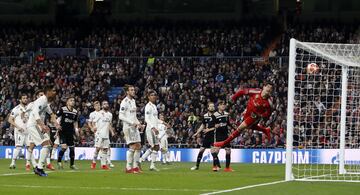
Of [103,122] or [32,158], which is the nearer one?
[32,158]

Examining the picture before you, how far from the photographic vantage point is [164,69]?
152 feet

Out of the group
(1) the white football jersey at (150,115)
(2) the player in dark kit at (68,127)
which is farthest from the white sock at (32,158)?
(1) the white football jersey at (150,115)

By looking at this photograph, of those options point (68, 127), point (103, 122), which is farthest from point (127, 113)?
point (103, 122)

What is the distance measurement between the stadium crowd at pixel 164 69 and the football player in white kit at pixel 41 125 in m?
17.2

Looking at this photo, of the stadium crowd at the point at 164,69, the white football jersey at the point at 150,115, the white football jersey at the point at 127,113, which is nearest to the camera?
the white football jersey at the point at 127,113

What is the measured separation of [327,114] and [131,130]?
926 cm

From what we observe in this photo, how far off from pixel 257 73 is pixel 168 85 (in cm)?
490

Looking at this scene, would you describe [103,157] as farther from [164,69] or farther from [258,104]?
[164,69]

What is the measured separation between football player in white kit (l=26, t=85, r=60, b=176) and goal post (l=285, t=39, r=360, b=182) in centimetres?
611

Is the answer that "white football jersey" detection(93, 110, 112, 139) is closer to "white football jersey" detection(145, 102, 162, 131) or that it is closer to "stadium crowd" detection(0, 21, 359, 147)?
"white football jersey" detection(145, 102, 162, 131)

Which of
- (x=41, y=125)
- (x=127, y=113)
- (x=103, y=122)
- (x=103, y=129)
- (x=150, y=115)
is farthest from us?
(x=103, y=122)

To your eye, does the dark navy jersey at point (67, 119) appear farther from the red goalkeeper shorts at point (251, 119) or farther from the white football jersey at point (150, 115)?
the red goalkeeper shorts at point (251, 119)

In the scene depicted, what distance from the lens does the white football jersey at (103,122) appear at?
93.6 feet

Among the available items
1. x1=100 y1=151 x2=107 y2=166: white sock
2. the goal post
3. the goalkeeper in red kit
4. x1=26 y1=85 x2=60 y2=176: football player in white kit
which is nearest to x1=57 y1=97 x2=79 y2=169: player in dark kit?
x1=100 y1=151 x2=107 y2=166: white sock
